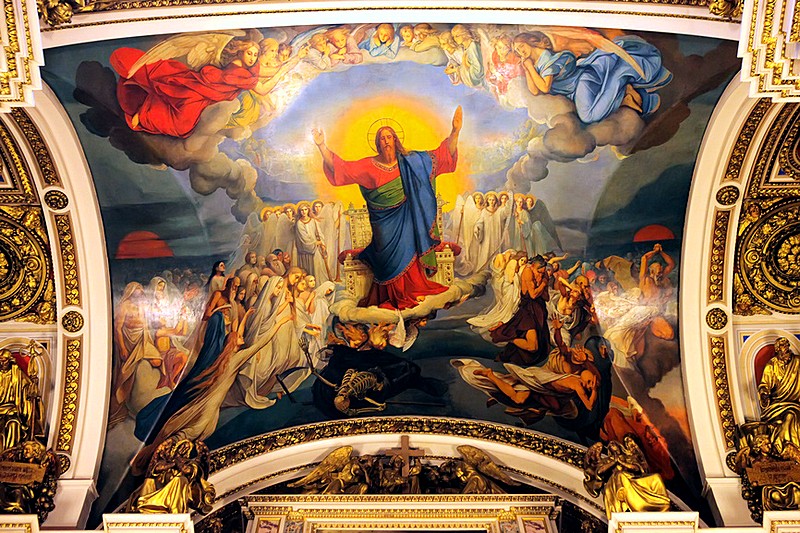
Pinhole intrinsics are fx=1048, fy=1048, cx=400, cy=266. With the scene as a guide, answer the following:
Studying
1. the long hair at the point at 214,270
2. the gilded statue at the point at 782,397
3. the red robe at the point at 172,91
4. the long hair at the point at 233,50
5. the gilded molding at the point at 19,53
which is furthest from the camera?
the long hair at the point at 214,270

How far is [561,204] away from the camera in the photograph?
14.2m

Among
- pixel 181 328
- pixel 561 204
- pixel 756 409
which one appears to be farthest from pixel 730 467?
pixel 181 328

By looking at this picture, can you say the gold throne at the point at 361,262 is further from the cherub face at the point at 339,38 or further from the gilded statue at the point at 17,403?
the gilded statue at the point at 17,403

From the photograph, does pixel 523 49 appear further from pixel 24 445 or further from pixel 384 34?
pixel 24 445

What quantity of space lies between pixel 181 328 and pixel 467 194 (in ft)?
14.2

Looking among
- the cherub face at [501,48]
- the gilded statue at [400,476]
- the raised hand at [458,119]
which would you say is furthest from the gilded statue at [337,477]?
the cherub face at [501,48]

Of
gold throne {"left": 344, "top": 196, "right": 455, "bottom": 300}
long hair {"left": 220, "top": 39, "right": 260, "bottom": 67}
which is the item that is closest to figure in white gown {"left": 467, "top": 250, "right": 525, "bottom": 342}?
gold throne {"left": 344, "top": 196, "right": 455, "bottom": 300}

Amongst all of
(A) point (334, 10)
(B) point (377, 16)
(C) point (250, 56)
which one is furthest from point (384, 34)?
(C) point (250, 56)

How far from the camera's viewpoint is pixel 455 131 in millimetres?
13883

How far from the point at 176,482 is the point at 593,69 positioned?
723 cm

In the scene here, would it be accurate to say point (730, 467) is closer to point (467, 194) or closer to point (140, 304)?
point (467, 194)

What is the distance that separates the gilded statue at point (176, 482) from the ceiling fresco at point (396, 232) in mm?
513

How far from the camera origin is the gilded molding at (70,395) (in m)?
13.8

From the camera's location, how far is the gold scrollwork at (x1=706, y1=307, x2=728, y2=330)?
46.5 ft
